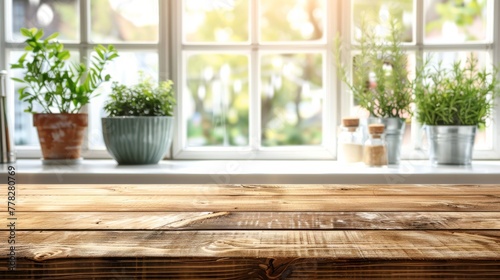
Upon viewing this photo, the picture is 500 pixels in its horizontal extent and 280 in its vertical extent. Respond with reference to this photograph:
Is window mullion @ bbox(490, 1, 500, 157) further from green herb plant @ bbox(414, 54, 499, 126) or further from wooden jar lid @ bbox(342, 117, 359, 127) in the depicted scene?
wooden jar lid @ bbox(342, 117, 359, 127)

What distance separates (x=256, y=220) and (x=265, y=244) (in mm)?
175

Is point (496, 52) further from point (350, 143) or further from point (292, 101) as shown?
point (292, 101)

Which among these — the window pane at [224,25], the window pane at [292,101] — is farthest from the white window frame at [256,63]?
the window pane at [224,25]

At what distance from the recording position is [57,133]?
7.26ft

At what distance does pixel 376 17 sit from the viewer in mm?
2332

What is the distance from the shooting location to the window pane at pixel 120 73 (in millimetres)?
2463

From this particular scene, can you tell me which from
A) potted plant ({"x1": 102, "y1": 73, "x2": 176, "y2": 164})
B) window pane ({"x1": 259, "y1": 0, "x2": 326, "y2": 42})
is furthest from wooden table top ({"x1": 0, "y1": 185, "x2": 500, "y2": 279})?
window pane ({"x1": 259, "y1": 0, "x2": 326, "y2": 42})

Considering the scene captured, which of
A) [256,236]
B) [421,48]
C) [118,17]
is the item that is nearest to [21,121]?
[118,17]

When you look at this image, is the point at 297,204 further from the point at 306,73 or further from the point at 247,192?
the point at 306,73

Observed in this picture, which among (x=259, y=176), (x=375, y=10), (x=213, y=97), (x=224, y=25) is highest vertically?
(x=224, y=25)

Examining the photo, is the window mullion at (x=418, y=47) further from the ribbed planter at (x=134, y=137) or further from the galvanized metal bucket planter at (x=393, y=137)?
the ribbed planter at (x=134, y=137)

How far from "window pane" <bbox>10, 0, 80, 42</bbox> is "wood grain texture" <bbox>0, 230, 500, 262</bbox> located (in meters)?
1.92

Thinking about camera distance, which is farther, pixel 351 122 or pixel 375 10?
pixel 375 10

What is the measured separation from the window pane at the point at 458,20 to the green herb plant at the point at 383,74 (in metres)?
0.26
